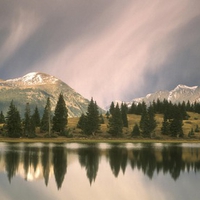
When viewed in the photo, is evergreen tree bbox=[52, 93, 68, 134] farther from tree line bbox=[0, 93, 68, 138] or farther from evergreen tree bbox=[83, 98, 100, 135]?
evergreen tree bbox=[83, 98, 100, 135]

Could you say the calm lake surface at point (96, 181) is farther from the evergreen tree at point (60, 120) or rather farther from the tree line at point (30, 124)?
the evergreen tree at point (60, 120)

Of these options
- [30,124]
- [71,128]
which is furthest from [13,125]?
[71,128]

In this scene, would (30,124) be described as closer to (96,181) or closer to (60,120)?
(60,120)

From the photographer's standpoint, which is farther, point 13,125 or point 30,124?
point 13,125

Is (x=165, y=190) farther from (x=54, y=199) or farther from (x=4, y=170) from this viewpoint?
(x=4, y=170)

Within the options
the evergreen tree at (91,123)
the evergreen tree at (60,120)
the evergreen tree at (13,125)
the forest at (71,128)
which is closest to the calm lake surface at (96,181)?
the evergreen tree at (13,125)

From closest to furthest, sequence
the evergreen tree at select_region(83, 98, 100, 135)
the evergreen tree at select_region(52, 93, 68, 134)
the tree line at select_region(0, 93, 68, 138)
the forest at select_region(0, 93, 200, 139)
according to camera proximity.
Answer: the tree line at select_region(0, 93, 68, 138), the forest at select_region(0, 93, 200, 139), the evergreen tree at select_region(52, 93, 68, 134), the evergreen tree at select_region(83, 98, 100, 135)

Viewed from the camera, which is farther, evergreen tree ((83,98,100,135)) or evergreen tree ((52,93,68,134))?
evergreen tree ((83,98,100,135))

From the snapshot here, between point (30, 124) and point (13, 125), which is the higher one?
point (30, 124)

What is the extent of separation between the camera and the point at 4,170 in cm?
3431

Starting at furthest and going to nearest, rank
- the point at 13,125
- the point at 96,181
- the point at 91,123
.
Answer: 1. the point at 91,123
2. the point at 13,125
3. the point at 96,181

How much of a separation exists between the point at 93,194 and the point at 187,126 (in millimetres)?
132700

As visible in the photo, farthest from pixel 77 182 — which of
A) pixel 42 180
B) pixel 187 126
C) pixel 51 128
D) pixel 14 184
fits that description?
pixel 187 126

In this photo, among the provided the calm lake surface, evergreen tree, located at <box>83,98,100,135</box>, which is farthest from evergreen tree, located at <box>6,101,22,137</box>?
the calm lake surface
